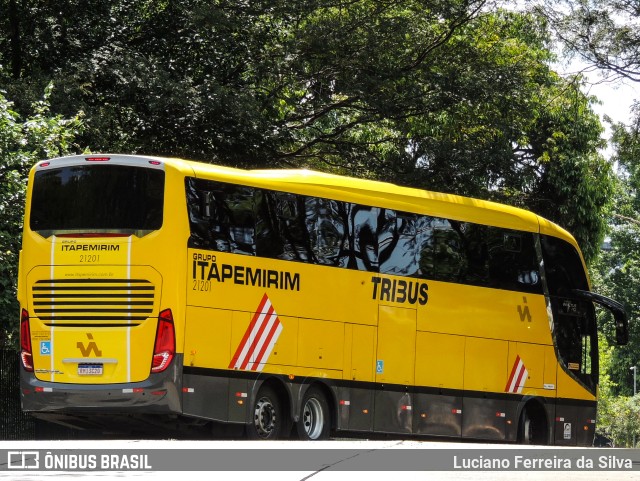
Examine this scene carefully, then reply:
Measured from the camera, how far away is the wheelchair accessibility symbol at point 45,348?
691 inches

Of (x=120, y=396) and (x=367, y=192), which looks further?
(x=367, y=192)

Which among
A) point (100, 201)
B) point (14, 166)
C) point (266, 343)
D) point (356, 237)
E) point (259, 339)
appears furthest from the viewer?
point (14, 166)

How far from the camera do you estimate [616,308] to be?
25828 millimetres

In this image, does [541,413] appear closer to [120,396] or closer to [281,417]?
[281,417]

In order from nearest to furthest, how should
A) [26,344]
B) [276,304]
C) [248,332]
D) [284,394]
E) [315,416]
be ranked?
1. [26,344]
2. [248,332]
3. [276,304]
4. [284,394]
5. [315,416]

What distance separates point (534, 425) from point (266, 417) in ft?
24.8

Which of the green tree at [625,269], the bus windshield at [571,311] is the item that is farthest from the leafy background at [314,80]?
the green tree at [625,269]

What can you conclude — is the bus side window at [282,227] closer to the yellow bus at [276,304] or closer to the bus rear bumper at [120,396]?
the yellow bus at [276,304]

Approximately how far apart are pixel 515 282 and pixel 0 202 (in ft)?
29.1

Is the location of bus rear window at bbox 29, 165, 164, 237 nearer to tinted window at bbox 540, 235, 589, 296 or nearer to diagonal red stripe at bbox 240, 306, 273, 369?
diagonal red stripe at bbox 240, 306, 273, 369

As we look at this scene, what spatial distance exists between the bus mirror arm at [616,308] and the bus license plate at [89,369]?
10.9 meters

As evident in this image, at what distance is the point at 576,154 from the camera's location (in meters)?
39.0

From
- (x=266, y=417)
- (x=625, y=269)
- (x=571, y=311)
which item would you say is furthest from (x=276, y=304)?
(x=625, y=269)

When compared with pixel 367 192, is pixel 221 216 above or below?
below
